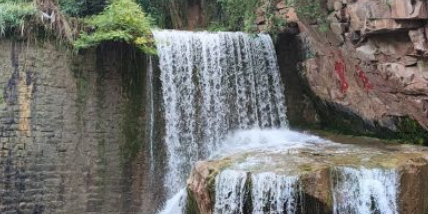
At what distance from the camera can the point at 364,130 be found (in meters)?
9.87

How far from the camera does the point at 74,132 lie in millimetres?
9023

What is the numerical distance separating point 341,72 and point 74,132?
5.04 m

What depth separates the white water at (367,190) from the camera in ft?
21.6

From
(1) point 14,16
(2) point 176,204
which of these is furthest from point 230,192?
(1) point 14,16

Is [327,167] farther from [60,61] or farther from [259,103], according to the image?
[60,61]

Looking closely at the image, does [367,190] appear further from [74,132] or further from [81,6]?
[81,6]

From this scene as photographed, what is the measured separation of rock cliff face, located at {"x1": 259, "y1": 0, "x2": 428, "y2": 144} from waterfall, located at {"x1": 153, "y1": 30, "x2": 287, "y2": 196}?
2.48ft

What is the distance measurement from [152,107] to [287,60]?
129 inches

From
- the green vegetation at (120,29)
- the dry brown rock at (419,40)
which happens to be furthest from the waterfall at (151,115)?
the dry brown rock at (419,40)

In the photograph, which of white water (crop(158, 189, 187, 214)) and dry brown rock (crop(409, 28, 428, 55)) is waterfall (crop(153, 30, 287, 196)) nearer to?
white water (crop(158, 189, 187, 214))

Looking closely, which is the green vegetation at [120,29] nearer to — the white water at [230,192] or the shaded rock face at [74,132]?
the shaded rock face at [74,132]

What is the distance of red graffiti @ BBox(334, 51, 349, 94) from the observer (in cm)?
970

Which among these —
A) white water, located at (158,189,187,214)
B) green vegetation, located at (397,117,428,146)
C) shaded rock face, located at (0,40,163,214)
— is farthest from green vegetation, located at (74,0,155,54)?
green vegetation, located at (397,117,428,146)

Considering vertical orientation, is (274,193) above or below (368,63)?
below
